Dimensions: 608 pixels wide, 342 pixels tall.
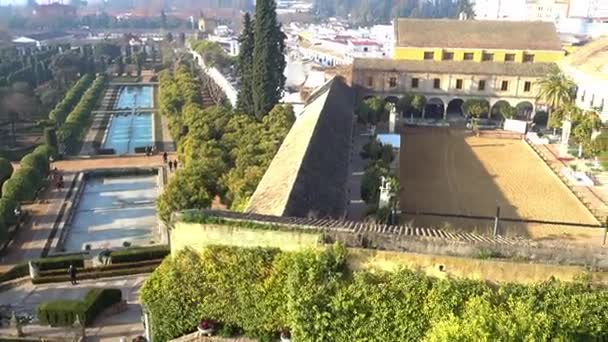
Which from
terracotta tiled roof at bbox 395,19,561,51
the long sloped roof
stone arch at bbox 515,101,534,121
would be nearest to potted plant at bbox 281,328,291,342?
the long sloped roof

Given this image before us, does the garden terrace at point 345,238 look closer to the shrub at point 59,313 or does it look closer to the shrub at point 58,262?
the shrub at point 59,313

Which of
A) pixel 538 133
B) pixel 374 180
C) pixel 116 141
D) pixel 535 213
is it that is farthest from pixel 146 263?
pixel 538 133

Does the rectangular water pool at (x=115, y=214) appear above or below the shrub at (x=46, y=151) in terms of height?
below

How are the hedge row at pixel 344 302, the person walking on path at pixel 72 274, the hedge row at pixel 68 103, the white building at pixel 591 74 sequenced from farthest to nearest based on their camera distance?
1. the hedge row at pixel 68 103
2. the white building at pixel 591 74
3. the person walking on path at pixel 72 274
4. the hedge row at pixel 344 302

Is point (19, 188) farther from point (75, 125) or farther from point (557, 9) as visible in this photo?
point (557, 9)

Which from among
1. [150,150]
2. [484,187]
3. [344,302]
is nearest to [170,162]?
[150,150]

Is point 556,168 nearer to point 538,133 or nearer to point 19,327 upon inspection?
point 538,133

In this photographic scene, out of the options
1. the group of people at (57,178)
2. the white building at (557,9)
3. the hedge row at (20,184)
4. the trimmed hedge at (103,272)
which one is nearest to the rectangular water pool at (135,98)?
the group of people at (57,178)
